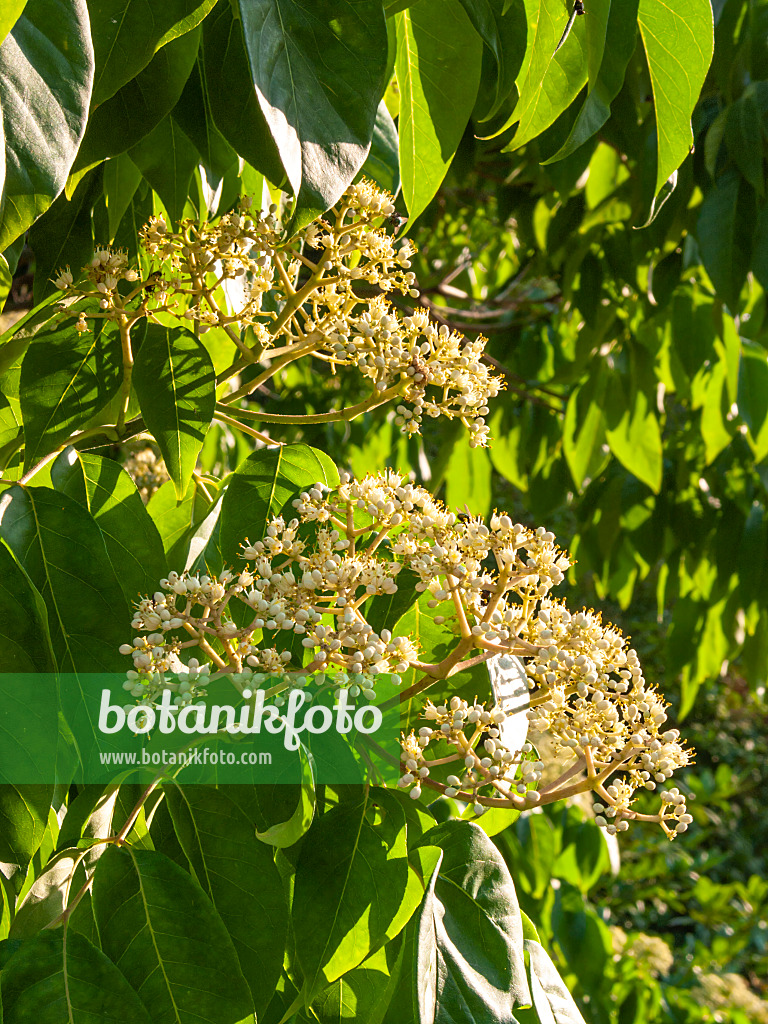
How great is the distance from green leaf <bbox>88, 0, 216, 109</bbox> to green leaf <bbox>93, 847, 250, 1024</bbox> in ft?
1.29

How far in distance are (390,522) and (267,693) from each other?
12cm

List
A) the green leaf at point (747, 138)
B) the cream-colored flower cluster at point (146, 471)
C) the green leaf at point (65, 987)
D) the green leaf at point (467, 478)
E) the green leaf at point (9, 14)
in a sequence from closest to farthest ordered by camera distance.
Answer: the green leaf at point (9, 14) → the green leaf at point (65, 987) → the green leaf at point (747, 138) → the cream-colored flower cluster at point (146, 471) → the green leaf at point (467, 478)

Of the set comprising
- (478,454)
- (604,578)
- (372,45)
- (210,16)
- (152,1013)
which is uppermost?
(478,454)

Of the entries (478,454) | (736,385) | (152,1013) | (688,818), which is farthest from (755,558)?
(152,1013)

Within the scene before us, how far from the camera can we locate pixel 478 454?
251cm

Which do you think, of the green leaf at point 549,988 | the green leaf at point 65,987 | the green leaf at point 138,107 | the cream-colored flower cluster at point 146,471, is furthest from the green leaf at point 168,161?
the cream-colored flower cluster at point 146,471

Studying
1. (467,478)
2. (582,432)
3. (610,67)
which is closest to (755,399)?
(582,432)

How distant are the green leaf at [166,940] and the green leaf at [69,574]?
11cm

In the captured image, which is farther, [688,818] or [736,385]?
[736,385]

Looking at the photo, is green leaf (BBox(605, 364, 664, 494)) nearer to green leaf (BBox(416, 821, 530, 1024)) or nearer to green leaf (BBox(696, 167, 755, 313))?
green leaf (BBox(696, 167, 755, 313))

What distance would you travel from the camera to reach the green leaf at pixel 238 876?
1.63ft

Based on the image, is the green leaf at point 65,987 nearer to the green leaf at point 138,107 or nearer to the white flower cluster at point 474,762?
the white flower cluster at point 474,762

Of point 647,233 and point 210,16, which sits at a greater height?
point 647,233

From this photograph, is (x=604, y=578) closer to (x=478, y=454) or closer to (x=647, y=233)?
(x=478, y=454)
